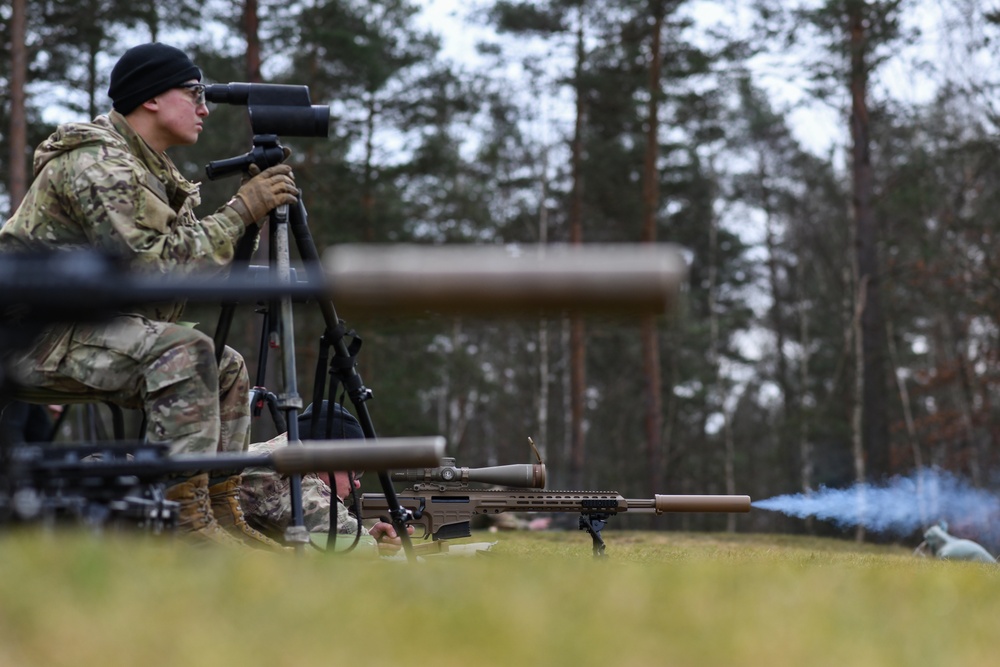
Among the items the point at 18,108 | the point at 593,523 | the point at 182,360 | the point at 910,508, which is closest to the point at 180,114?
the point at 182,360

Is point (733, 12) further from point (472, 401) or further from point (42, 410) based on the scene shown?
point (472, 401)

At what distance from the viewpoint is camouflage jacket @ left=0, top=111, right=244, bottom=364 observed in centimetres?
405

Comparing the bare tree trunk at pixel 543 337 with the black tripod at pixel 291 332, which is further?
the bare tree trunk at pixel 543 337

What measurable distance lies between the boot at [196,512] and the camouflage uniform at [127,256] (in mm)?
151

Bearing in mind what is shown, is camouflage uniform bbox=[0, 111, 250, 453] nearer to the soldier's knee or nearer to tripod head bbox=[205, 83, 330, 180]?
the soldier's knee

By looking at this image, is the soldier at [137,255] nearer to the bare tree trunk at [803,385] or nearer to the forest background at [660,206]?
the forest background at [660,206]

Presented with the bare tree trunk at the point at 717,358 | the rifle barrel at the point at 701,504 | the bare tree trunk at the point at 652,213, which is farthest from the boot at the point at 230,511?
the bare tree trunk at the point at 717,358

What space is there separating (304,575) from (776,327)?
1409 inches

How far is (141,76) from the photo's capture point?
15.3 ft

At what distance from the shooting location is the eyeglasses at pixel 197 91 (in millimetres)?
4773

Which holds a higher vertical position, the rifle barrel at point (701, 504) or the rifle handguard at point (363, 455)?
the rifle handguard at point (363, 455)

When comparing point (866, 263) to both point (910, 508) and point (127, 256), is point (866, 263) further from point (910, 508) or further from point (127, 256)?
point (127, 256)

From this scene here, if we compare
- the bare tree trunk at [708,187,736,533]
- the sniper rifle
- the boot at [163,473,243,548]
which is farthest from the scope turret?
the bare tree trunk at [708,187,736,533]

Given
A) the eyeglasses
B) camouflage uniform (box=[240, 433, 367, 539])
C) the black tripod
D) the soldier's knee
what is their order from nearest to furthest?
1. the soldier's knee
2. the black tripod
3. the eyeglasses
4. camouflage uniform (box=[240, 433, 367, 539])
